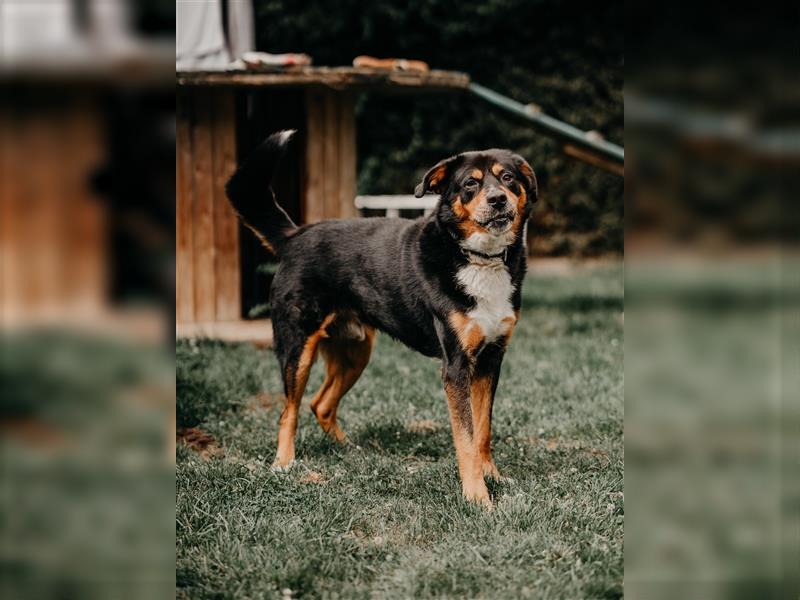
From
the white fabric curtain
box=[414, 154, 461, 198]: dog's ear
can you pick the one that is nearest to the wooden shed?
the white fabric curtain

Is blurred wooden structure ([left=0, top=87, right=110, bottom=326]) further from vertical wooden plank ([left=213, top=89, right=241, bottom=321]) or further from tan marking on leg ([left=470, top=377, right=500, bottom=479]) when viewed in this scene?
vertical wooden plank ([left=213, top=89, right=241, bottom=321])

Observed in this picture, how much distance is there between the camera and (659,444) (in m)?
Answer: 1.55

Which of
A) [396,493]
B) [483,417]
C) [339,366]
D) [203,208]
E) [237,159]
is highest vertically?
[237,159]

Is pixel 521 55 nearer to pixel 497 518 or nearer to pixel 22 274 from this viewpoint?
pixel 497 518

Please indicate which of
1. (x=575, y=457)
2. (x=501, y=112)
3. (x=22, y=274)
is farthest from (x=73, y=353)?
(x=501, y=112)

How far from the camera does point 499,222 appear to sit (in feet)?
12.3

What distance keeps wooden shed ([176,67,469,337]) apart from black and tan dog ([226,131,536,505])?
3.09 meters

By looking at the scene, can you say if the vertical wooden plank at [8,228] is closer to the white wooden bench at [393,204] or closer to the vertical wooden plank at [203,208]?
the vertical wooden plank at [203,208]

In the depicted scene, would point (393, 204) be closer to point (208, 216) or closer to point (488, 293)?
point (208, 216)

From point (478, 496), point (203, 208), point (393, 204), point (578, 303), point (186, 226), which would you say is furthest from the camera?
point (393, 204)

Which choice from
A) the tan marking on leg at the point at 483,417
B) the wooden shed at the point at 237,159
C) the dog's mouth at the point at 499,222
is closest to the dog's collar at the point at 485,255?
the dog's mouth at the point at 499,222

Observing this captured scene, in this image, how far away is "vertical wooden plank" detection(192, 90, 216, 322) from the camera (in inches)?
304

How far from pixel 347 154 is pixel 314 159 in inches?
13.7

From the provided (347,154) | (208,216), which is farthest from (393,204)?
(208,216)
